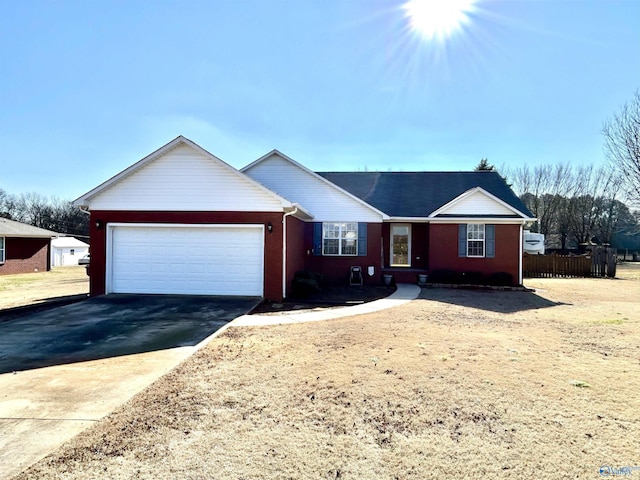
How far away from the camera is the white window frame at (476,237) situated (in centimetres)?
1545

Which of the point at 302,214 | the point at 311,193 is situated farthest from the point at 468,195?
the point at 302,214

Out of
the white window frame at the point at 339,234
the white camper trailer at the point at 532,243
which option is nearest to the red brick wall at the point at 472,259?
the white window frame at the point at 339,234

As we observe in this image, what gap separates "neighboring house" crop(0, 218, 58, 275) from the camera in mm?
22906

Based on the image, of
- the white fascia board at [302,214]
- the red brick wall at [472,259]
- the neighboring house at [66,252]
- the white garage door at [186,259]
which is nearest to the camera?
the white garage door at [186,259]

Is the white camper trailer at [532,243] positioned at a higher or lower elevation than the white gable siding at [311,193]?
lower

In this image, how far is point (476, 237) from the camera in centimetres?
1555

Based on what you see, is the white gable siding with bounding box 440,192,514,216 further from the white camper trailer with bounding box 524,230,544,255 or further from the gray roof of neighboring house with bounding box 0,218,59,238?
the gray roof of neighboring house with bounding box 0,218,59,238

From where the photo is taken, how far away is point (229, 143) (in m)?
18.3

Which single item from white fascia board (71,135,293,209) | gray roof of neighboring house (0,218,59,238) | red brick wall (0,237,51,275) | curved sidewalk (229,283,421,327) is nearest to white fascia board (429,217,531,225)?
curved sidewalk (229,283,421,327)

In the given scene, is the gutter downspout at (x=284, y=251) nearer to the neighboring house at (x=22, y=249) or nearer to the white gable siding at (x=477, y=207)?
the white gable siding at (x=477, y=207)

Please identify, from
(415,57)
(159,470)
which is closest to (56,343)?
(159,470)

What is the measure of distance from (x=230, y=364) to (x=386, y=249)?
12.9 m

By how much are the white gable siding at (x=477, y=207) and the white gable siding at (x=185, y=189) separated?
8.72 meters

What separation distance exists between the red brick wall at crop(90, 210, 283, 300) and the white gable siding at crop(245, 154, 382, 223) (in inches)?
176
